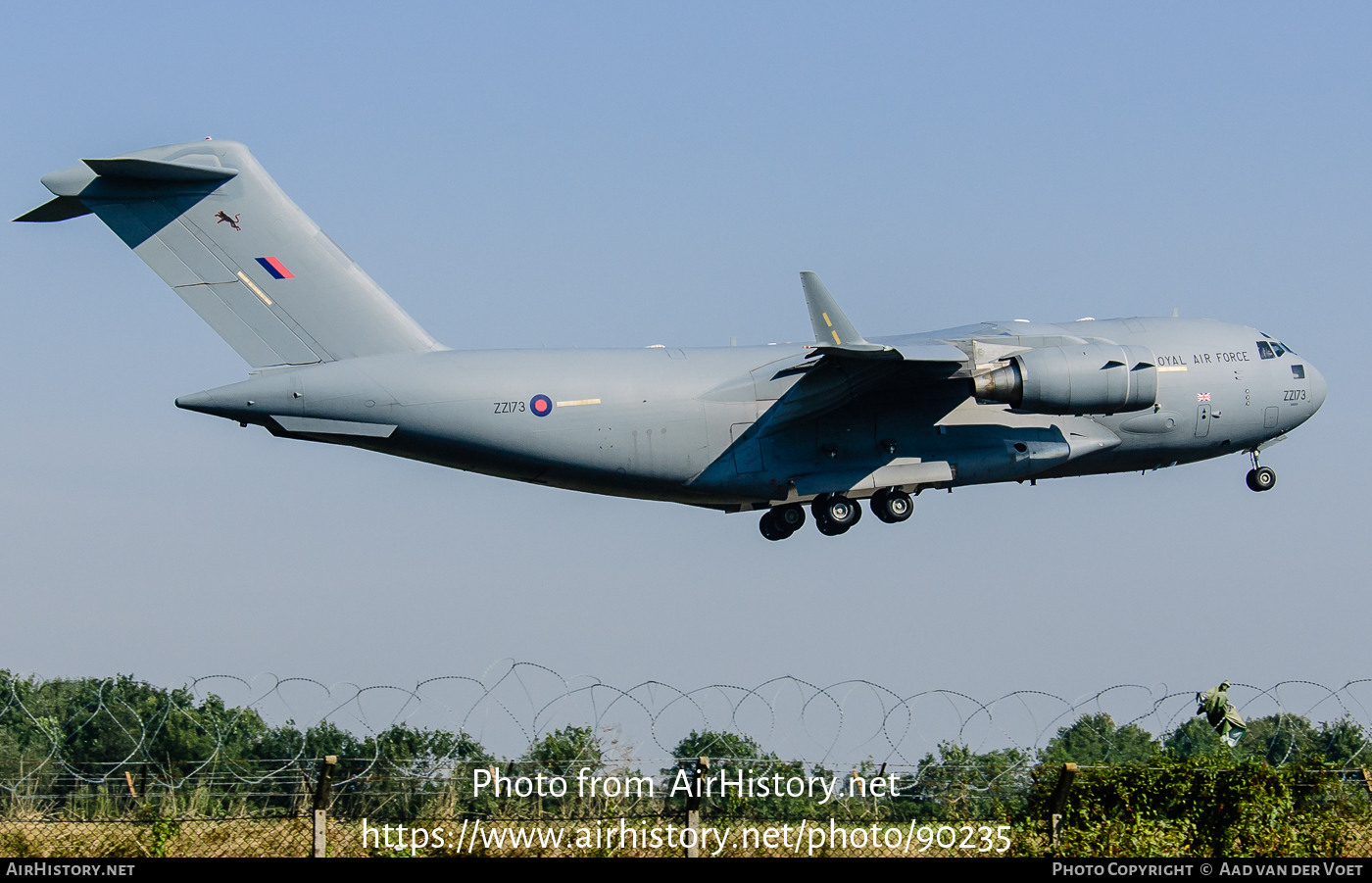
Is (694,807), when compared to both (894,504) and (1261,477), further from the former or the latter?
(1261,477)

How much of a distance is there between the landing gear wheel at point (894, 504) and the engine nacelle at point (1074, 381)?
70.0 inches

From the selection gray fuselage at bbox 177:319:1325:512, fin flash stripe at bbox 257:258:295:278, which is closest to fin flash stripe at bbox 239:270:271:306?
fin flash stripe at bbox 257:258:295:278

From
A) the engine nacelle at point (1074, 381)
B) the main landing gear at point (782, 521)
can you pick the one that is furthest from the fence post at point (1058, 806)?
the main landing gear at point (782, 521)

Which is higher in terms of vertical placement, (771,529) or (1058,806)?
(771,529)

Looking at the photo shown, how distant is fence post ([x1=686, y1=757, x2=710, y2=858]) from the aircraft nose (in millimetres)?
12416

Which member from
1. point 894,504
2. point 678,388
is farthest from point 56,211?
point 894,504

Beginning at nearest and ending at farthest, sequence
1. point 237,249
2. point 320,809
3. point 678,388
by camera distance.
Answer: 1. point 320,809
2. point 237,249
3. point 678,388

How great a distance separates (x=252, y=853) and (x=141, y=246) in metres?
7.15

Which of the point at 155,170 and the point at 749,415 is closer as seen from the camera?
the point at 155,170

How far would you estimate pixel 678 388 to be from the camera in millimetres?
16219

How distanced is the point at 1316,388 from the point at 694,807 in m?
12.6

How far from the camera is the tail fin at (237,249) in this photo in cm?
1500

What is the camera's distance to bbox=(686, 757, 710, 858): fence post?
895cm

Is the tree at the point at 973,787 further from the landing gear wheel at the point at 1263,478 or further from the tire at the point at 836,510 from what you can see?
the landing gear wheel at the point at 1263,478
